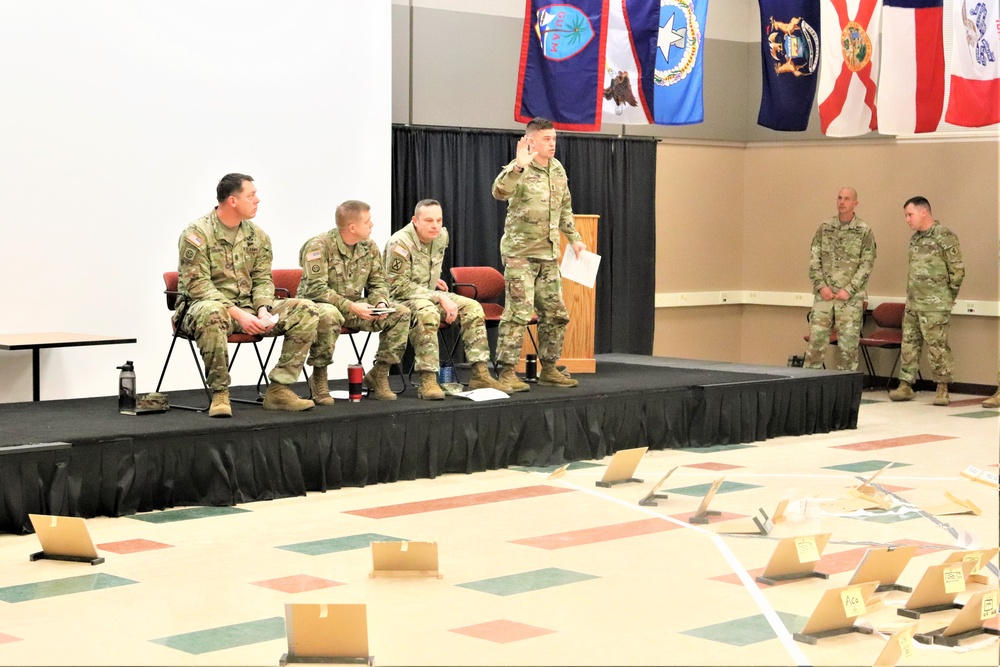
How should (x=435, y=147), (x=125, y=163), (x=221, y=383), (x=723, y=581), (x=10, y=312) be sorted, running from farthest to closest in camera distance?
(x=435, y=147) → (x=125, y=163) → (x=10, y=312) → (x=221, y=383) → (x=723, y=581)

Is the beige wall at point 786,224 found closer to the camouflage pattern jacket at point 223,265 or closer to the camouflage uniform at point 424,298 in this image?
the camouflage uniform at point 424,298

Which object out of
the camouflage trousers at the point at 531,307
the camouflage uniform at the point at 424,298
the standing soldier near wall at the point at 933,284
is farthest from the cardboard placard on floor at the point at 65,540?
the standing soldier near wall at the point at 933,284

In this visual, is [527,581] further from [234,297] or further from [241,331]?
[241,331]

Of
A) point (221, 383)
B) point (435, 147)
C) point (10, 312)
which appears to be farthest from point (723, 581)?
point (435, 147)

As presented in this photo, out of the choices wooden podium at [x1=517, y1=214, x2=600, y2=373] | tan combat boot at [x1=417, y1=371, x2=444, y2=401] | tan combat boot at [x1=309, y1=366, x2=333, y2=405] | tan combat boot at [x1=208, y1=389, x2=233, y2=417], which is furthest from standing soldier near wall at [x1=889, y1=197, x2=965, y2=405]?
tan combat boot at [x1=208, y1=389, x2=233, y2=417]

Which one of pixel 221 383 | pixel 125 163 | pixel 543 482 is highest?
pixel 125 163

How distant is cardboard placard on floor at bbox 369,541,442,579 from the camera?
4.69 meters

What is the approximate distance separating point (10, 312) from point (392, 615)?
14.0ft

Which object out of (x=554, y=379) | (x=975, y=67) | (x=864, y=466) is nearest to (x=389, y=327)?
(x=554, y=379)

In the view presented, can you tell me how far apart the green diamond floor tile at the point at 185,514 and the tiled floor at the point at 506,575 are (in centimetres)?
2

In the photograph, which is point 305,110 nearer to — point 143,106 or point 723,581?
point 143,106

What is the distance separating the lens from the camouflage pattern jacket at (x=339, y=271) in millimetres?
7020

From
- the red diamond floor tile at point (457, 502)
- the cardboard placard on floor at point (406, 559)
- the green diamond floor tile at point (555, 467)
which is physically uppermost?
the cardboard placard on floor at point (406, 559)

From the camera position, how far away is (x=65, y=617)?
13.5ft
